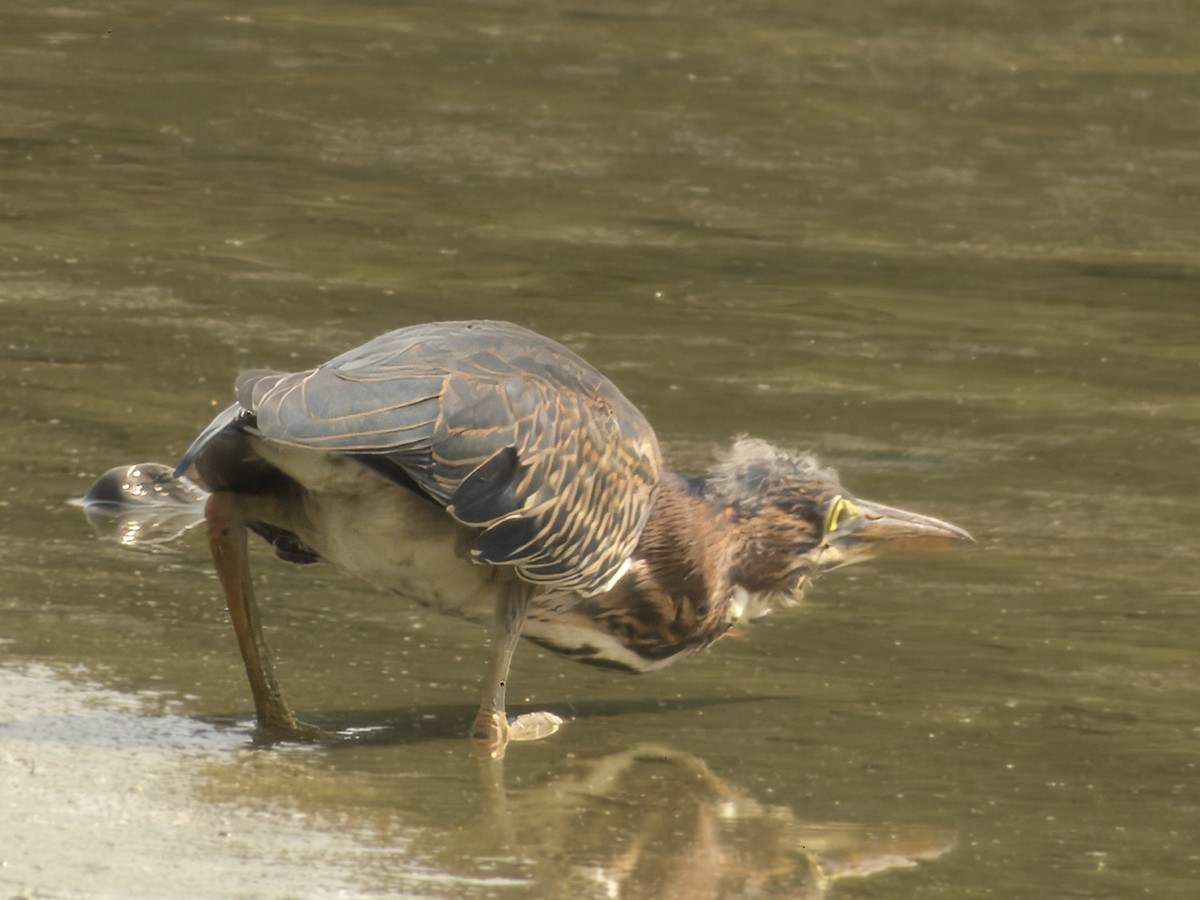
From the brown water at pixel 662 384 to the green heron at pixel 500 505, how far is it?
21 cm

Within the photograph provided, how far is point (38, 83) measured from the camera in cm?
1143

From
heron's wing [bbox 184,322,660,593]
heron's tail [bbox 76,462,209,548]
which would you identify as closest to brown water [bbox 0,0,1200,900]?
heron's tail [bbox 76,462,209,548]

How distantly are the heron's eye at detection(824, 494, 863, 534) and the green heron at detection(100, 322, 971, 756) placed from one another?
11mm

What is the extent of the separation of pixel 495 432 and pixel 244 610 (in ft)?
2.45

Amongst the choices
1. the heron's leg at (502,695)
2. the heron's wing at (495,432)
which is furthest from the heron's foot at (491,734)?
the heron's wing at (495,432)

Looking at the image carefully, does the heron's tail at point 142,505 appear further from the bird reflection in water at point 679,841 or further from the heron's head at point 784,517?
the bird reflection in water at point 679,841

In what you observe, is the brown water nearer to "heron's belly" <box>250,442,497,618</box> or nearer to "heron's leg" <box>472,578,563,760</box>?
"heron's leg" <box>472,578,563,760</box>

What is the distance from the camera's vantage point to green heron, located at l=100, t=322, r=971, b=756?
16.1 feet

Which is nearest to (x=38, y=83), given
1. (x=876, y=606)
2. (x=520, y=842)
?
(x=876, y=606)

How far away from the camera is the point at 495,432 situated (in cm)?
501

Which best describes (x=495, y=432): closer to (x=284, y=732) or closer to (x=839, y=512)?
(x=284, y=732)

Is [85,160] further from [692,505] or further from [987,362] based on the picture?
[692,505]

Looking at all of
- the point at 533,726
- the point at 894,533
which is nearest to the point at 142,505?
the point at 533,726

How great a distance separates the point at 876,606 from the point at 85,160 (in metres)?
5.24
